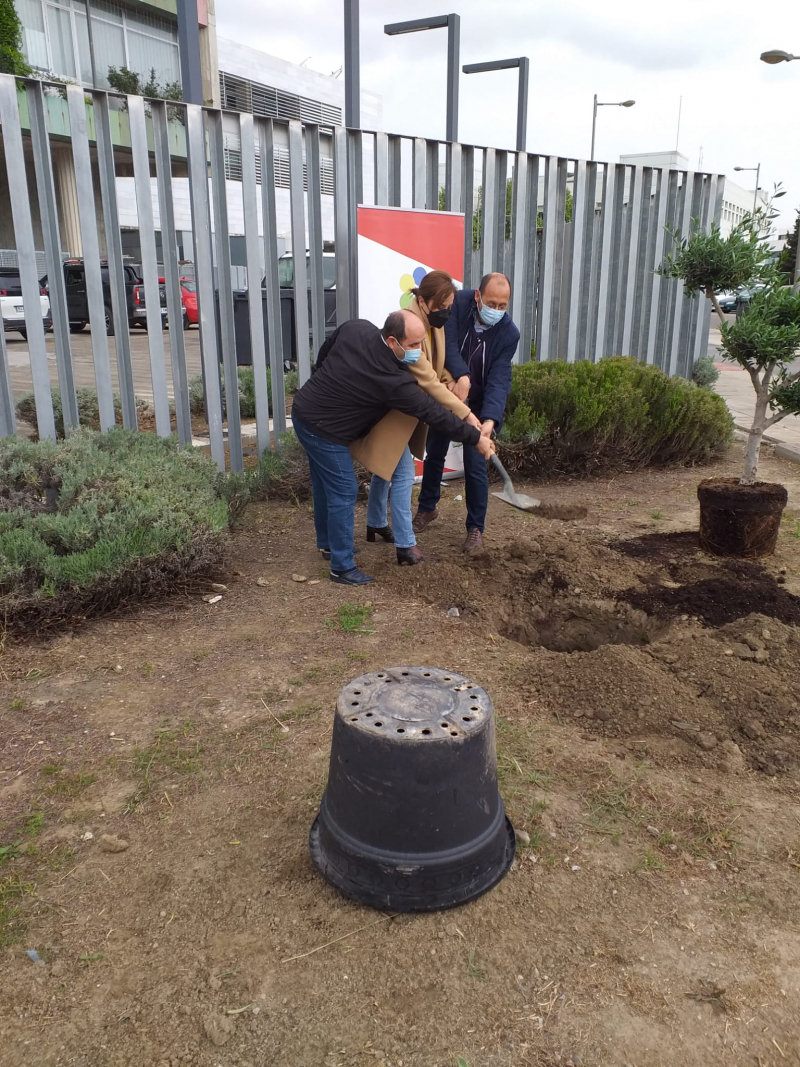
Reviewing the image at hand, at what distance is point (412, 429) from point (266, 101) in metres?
45.3

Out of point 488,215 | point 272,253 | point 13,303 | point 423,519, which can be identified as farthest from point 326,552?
point 13,303

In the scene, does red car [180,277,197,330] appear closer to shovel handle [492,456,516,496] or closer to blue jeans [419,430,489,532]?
blue jeans [419,430,489,532]

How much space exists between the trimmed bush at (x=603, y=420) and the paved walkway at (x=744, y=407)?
958 mm

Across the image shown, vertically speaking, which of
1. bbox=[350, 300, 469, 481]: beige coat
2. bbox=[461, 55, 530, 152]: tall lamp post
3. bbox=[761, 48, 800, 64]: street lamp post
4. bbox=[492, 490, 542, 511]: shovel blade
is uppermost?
bbox=[761, 48, 800, 64]: street lamp post

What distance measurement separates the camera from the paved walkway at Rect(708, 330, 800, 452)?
9.62 meters

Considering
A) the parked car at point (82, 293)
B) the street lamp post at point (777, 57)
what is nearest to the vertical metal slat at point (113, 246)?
the parked car at point (82, 293)

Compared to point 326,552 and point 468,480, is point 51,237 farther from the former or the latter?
point 468,480

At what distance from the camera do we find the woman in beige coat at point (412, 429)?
461 centimetres

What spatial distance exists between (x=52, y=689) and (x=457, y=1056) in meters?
2.39

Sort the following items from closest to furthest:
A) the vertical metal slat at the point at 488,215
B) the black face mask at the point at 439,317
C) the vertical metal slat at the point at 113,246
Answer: the black face mask at the point at 439,317
the vertical metal slat at the point at 113,246
the vertical metal slat at the point at 488,215

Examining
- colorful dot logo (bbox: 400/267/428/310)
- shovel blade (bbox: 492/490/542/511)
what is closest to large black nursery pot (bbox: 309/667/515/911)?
shovel blade (bbox: 492/490/542/511)

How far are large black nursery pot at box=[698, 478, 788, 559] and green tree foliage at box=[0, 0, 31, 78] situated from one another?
29604 millimetres

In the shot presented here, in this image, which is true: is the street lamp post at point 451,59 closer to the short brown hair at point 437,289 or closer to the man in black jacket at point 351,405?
the short brown hair at point 437,289

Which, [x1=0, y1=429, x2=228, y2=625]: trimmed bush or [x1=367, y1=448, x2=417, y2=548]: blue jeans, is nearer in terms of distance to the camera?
[x1=0, y1=429, x2=228, y2=625]: trimmed bush
